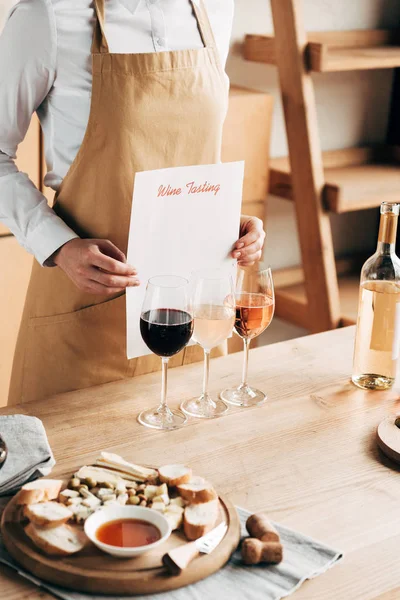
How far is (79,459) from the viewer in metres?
1.15

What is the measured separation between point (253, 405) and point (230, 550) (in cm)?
44

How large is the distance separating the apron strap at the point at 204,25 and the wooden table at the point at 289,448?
64 cm

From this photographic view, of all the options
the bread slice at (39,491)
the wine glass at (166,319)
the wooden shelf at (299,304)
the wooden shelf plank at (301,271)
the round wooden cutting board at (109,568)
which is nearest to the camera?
the round wooden cutting board at (109,568)

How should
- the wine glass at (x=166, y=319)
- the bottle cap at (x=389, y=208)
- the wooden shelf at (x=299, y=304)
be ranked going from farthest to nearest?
1. the wooden shelf at (x=299, y=304)
2. the bottle cap at (x=389, y=208)
3. the wine glass at (x=166, y=319)

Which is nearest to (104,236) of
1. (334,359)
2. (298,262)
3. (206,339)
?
(206,339)

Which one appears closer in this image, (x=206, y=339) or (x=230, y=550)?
(x=230, y=550)

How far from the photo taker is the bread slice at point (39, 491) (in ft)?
3.18

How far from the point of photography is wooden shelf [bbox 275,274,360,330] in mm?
3021

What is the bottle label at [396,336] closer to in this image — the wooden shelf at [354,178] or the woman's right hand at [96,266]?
the woman's right hand at [96,266]

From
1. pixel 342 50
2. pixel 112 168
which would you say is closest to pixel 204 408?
pixel 112 168

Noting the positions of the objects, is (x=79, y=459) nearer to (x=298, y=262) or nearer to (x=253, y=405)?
(x=253, y=405)

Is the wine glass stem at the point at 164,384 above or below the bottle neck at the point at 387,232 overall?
below

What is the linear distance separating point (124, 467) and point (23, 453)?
0.46 ft

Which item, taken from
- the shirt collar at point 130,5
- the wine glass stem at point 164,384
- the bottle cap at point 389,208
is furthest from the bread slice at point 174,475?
the shirt collar at point 130,5
